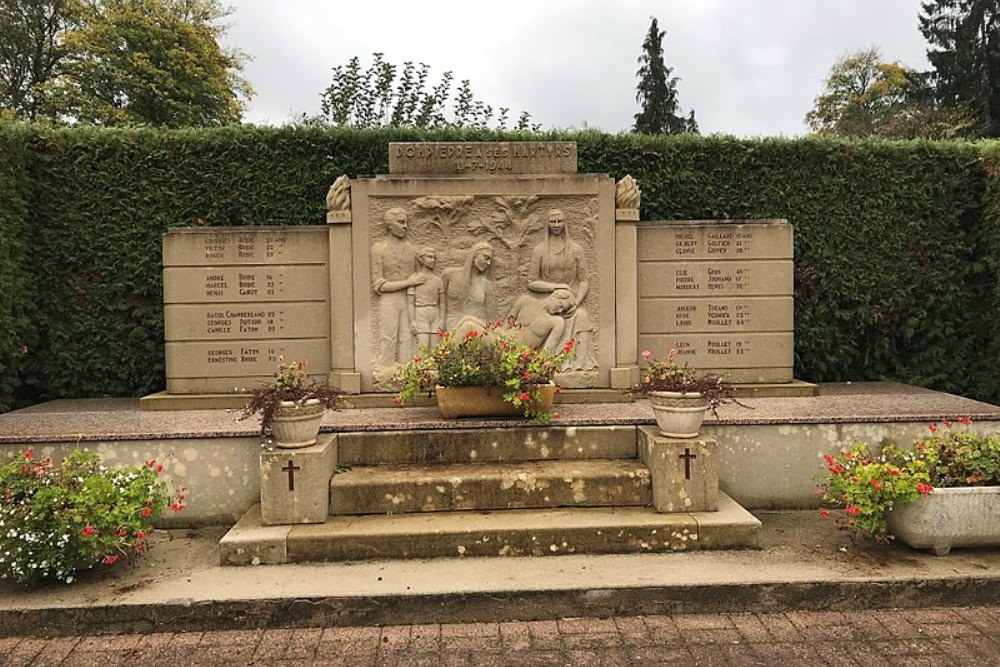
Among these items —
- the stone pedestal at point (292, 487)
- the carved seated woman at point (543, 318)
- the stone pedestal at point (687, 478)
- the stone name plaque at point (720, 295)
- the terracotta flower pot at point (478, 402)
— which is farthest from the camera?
the stone name plaque at point (720, 295)

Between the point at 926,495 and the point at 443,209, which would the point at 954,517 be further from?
the point at 443,209

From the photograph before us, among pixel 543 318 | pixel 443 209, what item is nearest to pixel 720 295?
pixel 543 318

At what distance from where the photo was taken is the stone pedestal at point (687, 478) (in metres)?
3.99

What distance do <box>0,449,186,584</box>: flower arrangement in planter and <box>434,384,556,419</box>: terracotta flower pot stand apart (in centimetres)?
204

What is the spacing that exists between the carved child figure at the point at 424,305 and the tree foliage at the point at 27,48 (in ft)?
67.3

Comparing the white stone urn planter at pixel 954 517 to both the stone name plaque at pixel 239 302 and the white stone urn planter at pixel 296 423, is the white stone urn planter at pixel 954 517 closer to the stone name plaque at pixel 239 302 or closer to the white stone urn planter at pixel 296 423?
the white stone urn planter at pixel 296 423

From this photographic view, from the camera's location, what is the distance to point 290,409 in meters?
3.88

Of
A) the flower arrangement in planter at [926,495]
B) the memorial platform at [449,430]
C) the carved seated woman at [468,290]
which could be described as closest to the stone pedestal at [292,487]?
the memorial platform at [449,430]

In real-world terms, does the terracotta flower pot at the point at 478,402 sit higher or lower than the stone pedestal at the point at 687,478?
higher

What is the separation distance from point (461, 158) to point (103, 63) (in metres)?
19.7

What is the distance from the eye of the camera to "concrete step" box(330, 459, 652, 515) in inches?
159

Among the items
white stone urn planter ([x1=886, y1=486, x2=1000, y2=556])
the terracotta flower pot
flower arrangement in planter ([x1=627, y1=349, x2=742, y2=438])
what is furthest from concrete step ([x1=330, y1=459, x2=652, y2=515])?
white stone urn planter ([x1=886, y1=486, x2=1000, y2=556])

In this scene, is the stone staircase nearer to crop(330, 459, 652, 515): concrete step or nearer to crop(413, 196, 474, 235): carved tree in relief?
crop(330, 459, 652, 515): concrete step

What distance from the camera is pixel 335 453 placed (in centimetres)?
436
